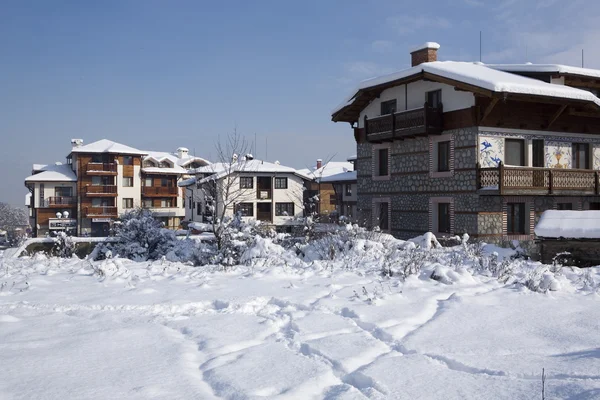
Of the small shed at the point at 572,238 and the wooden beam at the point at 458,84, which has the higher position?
the wooden beam at the point at 458,84

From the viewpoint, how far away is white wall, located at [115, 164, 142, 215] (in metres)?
49.4

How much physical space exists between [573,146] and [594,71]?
367 cm

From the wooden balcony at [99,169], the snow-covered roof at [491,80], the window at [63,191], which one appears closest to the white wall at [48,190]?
the window at [63,191]

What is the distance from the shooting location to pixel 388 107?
928 inches

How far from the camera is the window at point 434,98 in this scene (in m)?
20.8

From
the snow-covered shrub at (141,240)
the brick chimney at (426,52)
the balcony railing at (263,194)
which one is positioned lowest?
the snow-covered shrub at (141,240)

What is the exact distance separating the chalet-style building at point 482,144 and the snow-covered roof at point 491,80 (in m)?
0.05

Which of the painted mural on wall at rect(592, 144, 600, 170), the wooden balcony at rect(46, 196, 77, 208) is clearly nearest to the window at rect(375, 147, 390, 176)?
the painted mural on wall at rect(592, 144, 600, 170)

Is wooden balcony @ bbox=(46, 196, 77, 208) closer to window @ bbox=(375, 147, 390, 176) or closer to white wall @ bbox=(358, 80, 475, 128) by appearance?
white wall @ bbox=(358, 80, 475, 128)

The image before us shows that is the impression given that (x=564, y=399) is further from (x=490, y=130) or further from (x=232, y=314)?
(x=490, y=130)

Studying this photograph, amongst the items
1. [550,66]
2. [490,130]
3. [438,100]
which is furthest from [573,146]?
[438,100]

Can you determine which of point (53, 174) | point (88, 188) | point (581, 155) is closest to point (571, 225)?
point (581, 155)

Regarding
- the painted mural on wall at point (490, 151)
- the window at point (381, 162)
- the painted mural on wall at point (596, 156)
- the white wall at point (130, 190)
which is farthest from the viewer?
the white wall at point (130, 190)

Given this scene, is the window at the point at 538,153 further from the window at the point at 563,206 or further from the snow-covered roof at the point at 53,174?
the snow-covered roof at the point at 53,174
